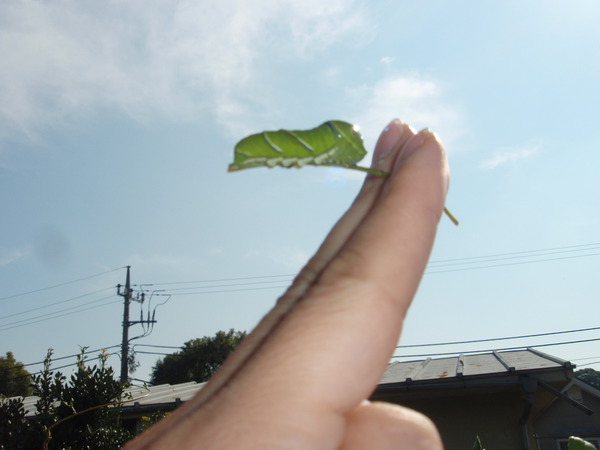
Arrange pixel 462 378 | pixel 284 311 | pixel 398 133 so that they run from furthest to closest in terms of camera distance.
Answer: pixel 462 378, pixel 398 133, pixel 284 311

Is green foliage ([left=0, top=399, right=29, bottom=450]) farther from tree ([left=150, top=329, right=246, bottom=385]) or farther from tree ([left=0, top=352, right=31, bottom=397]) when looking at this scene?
tree ([left=150, top=329, right=246, bottom=385])

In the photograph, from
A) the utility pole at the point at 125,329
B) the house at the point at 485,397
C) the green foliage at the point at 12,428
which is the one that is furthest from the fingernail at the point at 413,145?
the utility pole at the point at 125,329

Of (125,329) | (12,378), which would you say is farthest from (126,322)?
(12,378)

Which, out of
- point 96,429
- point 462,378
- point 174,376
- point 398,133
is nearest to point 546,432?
point 462,378

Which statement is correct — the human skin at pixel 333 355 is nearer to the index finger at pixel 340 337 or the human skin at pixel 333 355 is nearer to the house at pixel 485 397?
the index finger at pixel 340 337

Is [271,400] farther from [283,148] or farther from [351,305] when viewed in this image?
[283,148]

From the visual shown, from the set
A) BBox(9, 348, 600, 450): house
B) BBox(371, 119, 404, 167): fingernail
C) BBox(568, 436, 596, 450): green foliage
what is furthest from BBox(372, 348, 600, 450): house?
BBox(371, 119, 404, 167): fingernail
